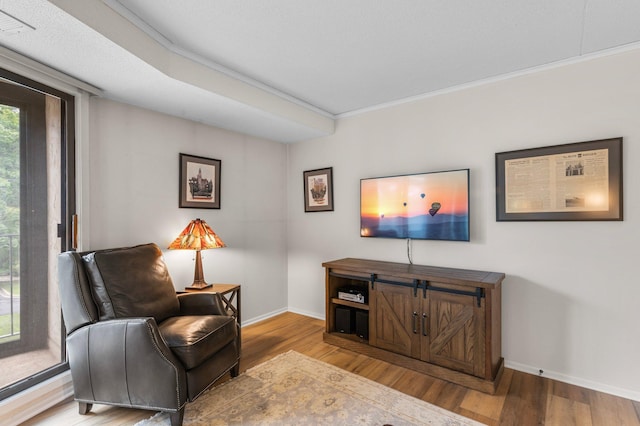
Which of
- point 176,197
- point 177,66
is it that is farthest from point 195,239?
point 177,66

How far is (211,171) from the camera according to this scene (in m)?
3.35

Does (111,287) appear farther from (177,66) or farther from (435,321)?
(435,321)

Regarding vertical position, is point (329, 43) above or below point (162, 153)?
above

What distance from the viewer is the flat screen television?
2785mm

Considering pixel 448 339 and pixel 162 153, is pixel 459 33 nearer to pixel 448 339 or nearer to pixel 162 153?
pixel 448 339

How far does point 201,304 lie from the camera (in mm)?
2521

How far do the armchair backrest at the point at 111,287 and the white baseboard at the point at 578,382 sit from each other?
284cm

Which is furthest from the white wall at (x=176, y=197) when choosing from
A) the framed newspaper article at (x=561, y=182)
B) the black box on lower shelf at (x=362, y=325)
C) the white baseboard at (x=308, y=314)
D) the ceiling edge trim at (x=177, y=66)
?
the framed newspaper article at (x=561, y=182)

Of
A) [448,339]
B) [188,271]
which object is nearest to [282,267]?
[188,271]

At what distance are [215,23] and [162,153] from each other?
1.47m

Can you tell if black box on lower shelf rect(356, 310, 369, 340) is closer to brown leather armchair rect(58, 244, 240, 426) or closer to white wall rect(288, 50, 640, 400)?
white wall rect(288, 50, 640, 400)

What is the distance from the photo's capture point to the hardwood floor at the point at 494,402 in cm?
195

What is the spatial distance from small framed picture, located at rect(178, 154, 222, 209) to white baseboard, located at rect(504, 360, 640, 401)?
125 inches

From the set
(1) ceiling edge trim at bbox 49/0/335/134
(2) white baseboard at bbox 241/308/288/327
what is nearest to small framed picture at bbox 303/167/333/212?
(1) ceiling edge trim at bbox 49/0/335/134
